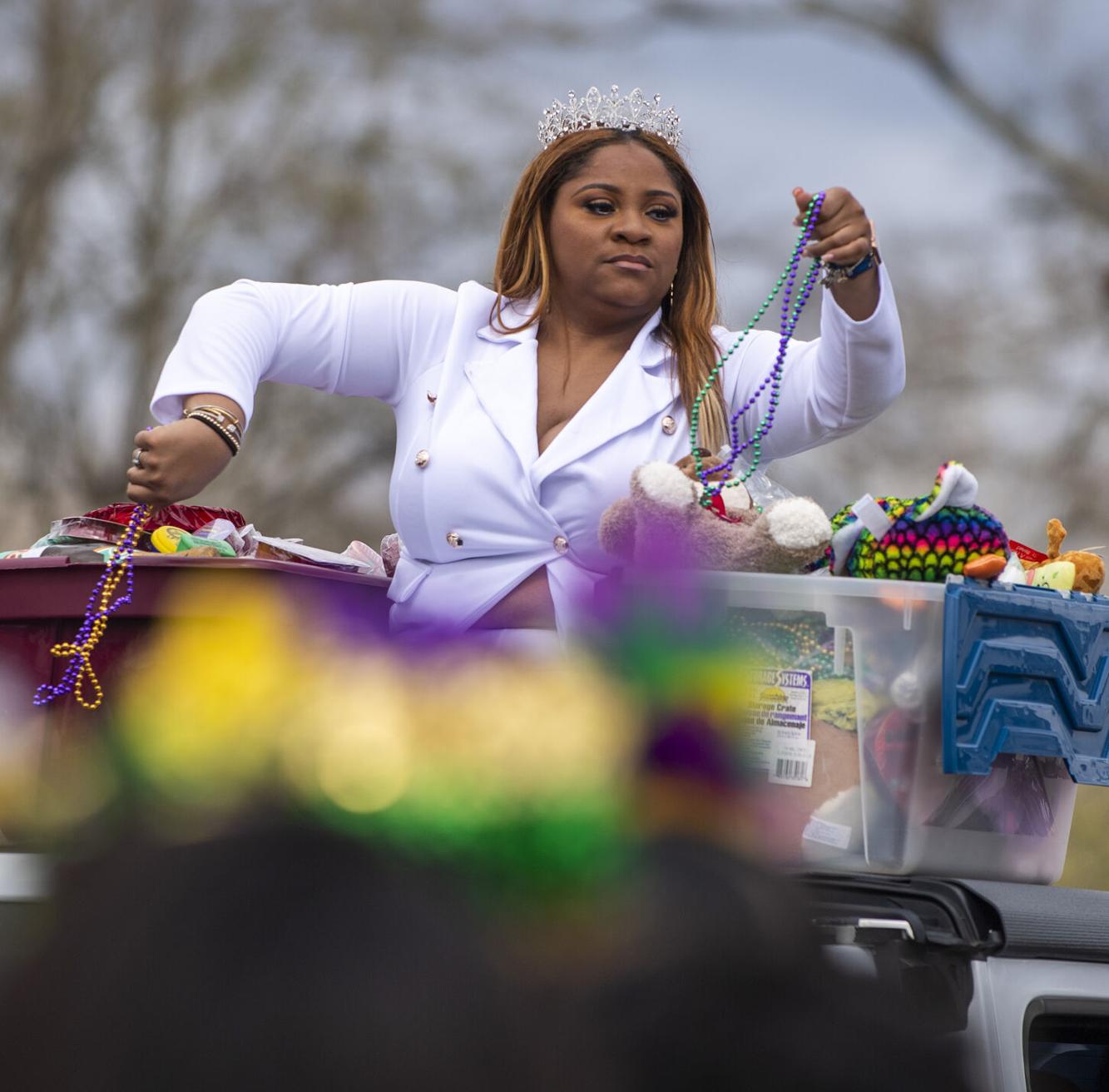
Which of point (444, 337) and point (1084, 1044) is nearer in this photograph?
point (1084, 1044)

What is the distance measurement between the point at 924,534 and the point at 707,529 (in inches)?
9.6

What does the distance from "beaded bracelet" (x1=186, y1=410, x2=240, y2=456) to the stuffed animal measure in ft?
1.62

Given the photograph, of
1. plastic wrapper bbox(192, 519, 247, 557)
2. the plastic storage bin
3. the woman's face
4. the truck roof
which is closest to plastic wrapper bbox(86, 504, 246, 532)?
plastic wrapper bbox(192, 519, 247, 557)

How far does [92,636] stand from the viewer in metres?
2.07

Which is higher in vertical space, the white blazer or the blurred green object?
the white blazer

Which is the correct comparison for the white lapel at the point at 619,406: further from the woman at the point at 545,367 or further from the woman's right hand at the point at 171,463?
the woman's right hand at the point at 171,463

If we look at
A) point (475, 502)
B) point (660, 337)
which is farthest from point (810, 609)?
point (660, 337)

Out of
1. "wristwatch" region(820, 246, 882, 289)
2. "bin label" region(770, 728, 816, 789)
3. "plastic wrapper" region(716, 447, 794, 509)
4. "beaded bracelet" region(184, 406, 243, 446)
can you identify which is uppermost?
"wristwatch" region(820, 246, 882, 289)

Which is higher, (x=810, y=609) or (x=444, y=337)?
(x=444, y=337)

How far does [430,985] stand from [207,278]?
12454 millimetres

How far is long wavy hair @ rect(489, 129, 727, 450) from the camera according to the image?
2379 millimetres

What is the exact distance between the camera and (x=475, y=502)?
2191 millimetres

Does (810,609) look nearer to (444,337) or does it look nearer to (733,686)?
(733,686)

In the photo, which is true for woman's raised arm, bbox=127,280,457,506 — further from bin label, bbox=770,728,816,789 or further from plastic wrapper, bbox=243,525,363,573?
bin label, bbox=770,728,816,789
